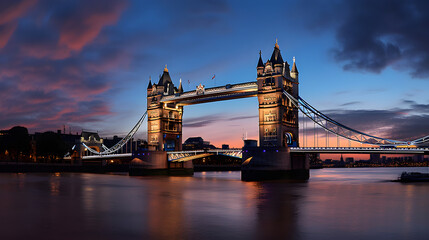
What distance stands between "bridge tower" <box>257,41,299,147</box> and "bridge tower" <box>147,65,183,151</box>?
26.4 metres

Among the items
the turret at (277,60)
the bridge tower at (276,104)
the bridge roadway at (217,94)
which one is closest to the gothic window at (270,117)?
the bridge tower at (276,104)

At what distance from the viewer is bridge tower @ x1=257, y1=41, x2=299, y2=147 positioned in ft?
202

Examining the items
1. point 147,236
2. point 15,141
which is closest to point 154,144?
point 15,141

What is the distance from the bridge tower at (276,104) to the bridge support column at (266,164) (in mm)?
2447

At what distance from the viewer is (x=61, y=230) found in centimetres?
1919

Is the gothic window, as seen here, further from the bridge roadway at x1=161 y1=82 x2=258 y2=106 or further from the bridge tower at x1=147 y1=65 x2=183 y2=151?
the bridge tower at x1=147 y1=65 x2=183 y2=151

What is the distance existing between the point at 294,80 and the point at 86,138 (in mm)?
74776

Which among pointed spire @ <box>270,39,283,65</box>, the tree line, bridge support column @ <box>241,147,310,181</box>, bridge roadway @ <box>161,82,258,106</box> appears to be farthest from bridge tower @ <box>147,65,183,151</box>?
the tree line

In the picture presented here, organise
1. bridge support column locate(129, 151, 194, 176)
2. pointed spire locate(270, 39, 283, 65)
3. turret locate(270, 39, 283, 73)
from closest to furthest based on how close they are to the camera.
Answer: turret locate(270, 39, 283, 73) → pointed spire locate(270, 39, 283, 65) → bridge support column locate(129, 151, 194, 176)

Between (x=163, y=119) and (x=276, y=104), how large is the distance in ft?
96.7

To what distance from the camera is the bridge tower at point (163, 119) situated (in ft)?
272

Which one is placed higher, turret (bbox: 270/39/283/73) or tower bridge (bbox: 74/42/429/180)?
turret (bbox: 270/39/283/73)

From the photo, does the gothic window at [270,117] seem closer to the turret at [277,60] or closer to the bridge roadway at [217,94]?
the bridge roadway at [217,94]

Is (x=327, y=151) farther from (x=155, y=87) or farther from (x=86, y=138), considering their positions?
(x=86, y=138)
